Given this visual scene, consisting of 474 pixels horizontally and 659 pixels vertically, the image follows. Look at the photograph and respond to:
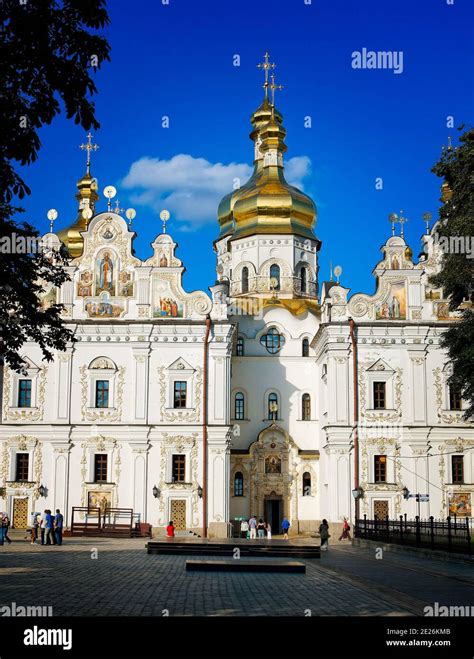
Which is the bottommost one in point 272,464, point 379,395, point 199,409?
point 272,464

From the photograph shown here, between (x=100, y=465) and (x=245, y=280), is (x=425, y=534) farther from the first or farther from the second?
(x=245, y=280)

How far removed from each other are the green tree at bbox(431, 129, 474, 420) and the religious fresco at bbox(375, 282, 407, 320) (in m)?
17.3

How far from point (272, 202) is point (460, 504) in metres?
21.9

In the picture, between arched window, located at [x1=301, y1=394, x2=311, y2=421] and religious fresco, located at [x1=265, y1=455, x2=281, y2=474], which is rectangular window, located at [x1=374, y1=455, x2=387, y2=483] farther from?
arched window, located at [x1=301, y1=394, x2=311, y2=421]

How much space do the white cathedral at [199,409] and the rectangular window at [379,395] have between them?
7 cm

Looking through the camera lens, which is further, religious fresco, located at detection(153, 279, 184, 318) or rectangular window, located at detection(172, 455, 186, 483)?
religious fresco, located at detection(153, 279, 184, 318)

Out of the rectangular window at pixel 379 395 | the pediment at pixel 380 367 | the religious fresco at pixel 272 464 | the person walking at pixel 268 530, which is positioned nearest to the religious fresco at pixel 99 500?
the person walking at pixel 268 530

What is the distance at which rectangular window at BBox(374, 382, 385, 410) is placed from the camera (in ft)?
153

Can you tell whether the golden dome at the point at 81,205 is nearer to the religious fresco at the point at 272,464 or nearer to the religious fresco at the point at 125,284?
the religious fresco at the point at 125,284

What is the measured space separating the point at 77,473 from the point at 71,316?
26.1ft

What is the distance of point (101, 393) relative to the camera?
47.3m

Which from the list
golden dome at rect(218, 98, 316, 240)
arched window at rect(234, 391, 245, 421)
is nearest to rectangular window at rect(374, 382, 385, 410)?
arched window at rect(234, 391, 245, 421)

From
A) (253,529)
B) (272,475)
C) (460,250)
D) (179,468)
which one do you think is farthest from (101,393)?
(460,250)

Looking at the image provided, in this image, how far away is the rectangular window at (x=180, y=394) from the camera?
155 ft
